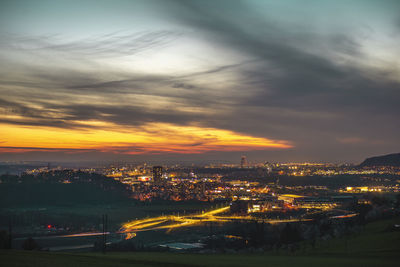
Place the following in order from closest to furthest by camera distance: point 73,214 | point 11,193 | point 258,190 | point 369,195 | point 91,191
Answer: point 369,195 → point 73,214 → point 11,193 → point 91,191 → point 258,190

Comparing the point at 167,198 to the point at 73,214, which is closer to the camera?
the point at 73,214

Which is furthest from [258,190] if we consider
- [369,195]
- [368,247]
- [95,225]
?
[368,247]

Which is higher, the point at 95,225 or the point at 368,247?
the point at 368,247

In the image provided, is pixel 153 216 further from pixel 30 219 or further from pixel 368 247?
pixel 368 247

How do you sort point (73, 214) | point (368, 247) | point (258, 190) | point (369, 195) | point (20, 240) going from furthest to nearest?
point (258, 190) < point (73, 214) < point (369, 195) < point (20, 240) < point (368, 247)

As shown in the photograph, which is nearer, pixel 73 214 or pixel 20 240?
pixel 20 240

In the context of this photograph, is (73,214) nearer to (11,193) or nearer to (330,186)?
(11,193)

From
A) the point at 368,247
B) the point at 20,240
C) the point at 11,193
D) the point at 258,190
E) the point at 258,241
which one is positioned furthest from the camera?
the point at 258,190

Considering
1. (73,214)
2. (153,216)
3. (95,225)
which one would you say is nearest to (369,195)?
(153,216)

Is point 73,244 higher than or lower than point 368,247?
lower
